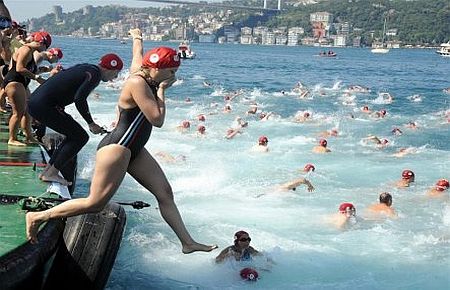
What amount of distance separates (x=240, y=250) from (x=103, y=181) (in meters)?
3.59

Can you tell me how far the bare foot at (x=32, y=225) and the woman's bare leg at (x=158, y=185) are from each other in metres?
0.95

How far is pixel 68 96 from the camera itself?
23.6 feet

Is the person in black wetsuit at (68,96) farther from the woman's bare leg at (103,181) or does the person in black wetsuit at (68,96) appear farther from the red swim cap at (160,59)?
the woman's bare leg at (103,181)

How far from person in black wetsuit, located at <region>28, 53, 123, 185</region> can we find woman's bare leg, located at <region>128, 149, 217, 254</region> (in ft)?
5.32

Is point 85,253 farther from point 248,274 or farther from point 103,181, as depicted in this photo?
point 248,274

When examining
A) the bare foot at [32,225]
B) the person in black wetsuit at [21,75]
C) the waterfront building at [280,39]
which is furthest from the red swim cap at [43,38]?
the waterfront building at [280,39]

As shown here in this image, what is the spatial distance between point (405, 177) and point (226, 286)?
7164 millimetres

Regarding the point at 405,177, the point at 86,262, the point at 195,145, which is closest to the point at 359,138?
the point at 195,145

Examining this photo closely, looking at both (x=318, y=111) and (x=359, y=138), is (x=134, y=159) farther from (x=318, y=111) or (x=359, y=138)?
(x=318, y=111)

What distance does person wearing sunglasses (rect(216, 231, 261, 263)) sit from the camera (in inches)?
337

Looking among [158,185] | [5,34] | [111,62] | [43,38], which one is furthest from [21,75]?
[158,185]

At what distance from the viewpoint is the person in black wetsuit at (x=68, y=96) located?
23.2 ft

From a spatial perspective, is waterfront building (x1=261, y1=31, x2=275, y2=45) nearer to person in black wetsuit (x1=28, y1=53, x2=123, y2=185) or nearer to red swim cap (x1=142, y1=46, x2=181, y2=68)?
person in black wetsuit (x1=28, y1=53, x2=123, y2=185)

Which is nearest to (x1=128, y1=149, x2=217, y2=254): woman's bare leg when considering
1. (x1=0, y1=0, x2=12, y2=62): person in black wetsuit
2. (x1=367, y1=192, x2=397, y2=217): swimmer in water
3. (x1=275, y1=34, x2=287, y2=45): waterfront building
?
(x1=0, y1=0, x2=12, y2=62): person in black wetsuit
